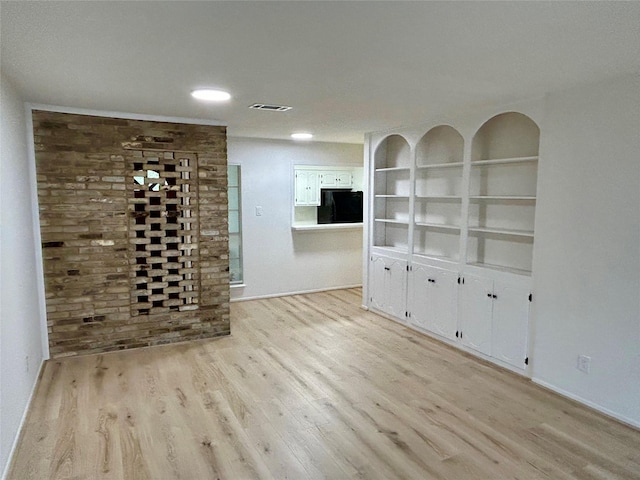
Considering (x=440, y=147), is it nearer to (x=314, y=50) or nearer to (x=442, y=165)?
(x=442, y=165)

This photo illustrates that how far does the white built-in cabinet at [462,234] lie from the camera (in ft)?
11.8

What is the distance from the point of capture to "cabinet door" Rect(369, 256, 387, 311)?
5.08 metres

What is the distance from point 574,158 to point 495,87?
769 mm

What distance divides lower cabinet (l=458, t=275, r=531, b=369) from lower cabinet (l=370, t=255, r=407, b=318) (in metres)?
0.86

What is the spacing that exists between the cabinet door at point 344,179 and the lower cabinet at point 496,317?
2.93 metres

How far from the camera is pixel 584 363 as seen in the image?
2986mm

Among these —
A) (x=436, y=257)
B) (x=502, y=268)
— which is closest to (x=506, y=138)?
(x=502, y=268)

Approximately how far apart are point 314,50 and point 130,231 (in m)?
2.72

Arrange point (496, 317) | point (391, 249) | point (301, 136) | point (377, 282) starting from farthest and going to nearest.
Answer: point (301, 136) < point (377, 282) < point (391, 249) < point (496, 317)

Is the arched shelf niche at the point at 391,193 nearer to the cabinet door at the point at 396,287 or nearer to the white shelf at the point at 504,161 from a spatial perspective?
the cabinet door at the point at 396,287

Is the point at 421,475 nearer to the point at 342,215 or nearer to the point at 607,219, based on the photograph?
the point at 607,219

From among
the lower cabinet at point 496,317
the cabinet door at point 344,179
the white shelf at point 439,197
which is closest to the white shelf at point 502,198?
the white shelf at point 439,197

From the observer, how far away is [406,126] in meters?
4.53

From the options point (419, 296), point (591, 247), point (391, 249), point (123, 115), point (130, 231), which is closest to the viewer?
point (591, 247)
